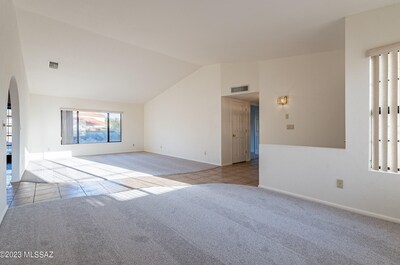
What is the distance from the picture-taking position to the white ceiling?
9.91ft

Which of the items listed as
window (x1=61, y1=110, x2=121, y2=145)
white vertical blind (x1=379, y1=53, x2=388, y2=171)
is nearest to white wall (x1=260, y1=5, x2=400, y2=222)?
white vertical blind (x1=379, y1=53, x2=388, y2=171)

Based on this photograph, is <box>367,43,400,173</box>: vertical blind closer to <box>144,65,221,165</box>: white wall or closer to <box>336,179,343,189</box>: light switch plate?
<box>336,179,343,189</box>: light switch plate

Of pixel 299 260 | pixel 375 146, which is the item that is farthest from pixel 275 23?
pixel 299 260

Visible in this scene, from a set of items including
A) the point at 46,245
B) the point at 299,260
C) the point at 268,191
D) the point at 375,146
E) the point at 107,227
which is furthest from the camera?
the point at 268,191

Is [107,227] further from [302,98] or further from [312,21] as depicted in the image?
[302,98]

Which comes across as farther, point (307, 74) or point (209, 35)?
point (307, 74)

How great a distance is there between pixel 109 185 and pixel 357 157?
14.1 ft

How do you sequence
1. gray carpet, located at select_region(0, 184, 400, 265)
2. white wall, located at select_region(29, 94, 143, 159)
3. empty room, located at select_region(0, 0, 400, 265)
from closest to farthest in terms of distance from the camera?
1. gray carpet, located at select_region(0, 184, 400, 265)
2. empty room, located at select_region(0, 0, 400, 265)
3. white wall, located at select_region(29, 94, 143, 159)

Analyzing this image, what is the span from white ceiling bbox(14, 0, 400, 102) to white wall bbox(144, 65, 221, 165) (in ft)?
2.60

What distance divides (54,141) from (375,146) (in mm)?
9615

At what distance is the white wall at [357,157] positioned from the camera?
2658 mm

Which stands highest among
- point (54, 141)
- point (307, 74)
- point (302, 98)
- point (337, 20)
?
point (337, 20)

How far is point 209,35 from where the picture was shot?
4.02 m

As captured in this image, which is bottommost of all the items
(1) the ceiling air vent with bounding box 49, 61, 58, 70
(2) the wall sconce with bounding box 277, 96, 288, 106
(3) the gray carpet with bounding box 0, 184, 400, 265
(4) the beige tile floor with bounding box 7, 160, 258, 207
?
(3) the gray carpet with bounding box 0, 184, 400, 265
